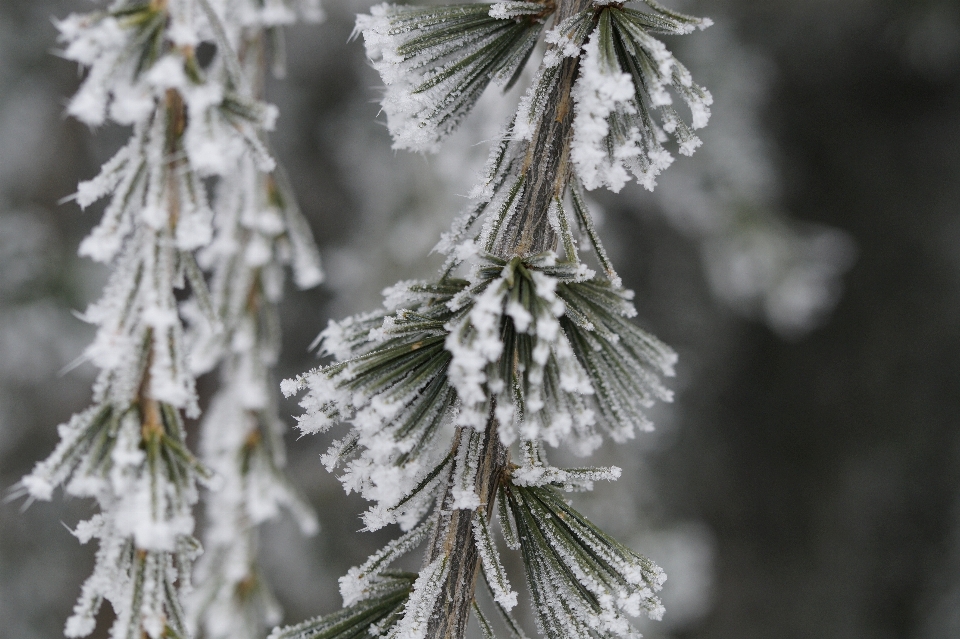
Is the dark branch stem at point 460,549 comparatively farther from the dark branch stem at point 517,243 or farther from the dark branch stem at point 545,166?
the dark branch stem at point 545,166

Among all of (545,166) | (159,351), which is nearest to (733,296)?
(545,166)

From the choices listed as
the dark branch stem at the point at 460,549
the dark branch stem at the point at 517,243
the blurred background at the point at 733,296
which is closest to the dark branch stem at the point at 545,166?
the dark branch stem at the point at 517,243

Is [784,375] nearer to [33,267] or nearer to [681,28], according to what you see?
[33,267]

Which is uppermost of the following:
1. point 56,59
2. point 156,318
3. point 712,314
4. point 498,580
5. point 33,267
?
point 56,59

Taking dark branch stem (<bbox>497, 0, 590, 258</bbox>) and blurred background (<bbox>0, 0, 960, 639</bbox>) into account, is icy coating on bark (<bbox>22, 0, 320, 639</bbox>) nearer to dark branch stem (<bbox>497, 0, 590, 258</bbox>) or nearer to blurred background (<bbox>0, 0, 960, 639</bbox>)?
dark branch stem (<bbox>497, 0, 590, 258</bbox>)

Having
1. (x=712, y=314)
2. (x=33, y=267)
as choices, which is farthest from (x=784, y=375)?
(x=33, y=267)

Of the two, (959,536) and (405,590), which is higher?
(405,590)

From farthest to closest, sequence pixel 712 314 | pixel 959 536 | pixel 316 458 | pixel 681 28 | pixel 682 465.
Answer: pixel 682 465, pixel 712 314, pixel 959 536, pixel 316 458, pixel 681 28
